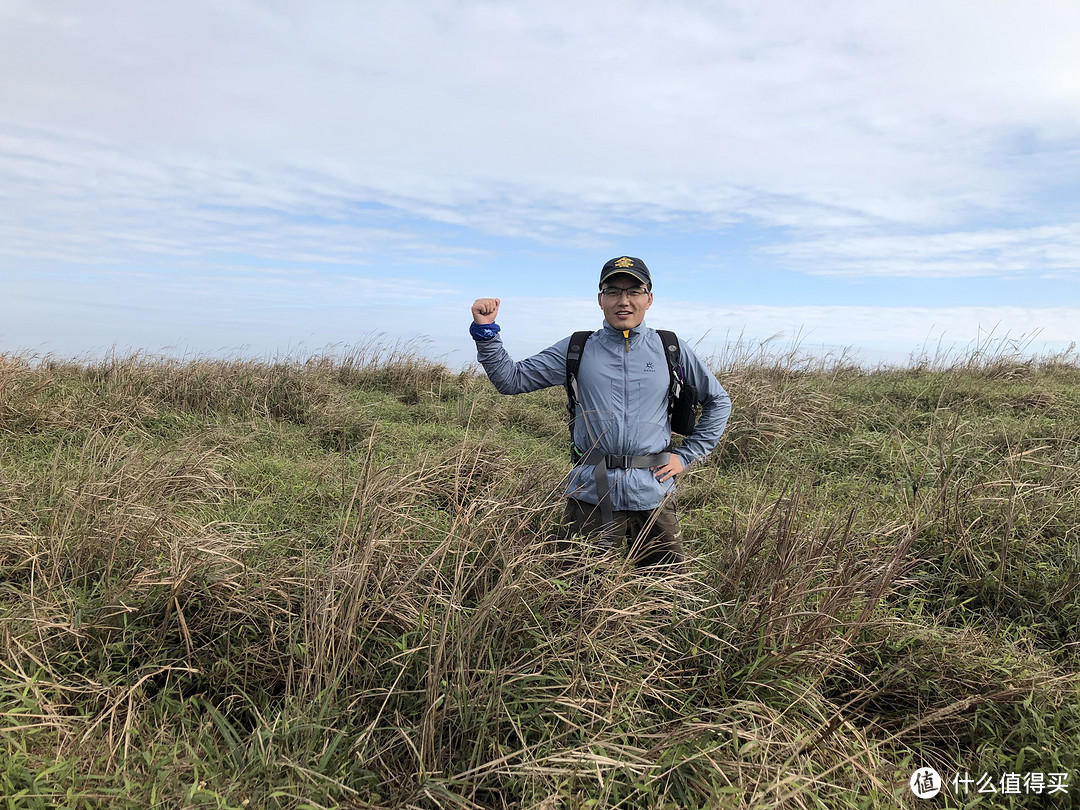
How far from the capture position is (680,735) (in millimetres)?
1896

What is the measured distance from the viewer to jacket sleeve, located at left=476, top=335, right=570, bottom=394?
2.90 m

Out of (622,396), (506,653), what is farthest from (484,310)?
(506,653)

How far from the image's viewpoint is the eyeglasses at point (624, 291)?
282cm

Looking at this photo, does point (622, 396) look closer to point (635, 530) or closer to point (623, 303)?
point (623, 303)

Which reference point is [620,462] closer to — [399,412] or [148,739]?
[148,739]

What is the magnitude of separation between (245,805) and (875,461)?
534 centimetres

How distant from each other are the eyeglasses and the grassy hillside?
43.1 inches

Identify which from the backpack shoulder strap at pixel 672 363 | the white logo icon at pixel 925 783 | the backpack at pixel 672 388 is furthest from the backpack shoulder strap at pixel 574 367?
the white logo icon at pixel 925 783

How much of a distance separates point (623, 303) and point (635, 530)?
112 cm

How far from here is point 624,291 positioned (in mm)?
2812

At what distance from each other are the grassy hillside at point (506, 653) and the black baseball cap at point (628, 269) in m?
1.17

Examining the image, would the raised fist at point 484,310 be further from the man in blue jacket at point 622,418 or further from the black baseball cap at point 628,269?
the black baseball cap at point 628,269

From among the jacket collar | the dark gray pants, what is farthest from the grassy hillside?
the jacket collar

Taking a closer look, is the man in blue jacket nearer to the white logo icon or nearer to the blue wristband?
the blue wristband
